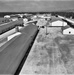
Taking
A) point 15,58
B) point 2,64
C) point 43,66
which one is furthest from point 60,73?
point 2,64

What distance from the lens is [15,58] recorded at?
1379cm

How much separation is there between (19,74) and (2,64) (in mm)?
2640

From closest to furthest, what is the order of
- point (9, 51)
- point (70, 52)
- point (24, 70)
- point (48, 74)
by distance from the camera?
point (48, 74)
point (24, 70)
point (9, 51)
point (70, 52)

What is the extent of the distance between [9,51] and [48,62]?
641cm

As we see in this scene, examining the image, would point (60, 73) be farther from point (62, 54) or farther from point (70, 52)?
point (70, 52)

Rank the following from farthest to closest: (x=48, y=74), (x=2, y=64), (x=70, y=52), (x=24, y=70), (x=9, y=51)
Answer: (x=70, y=52) < (x=9, y=51) < (x=24, y=70) < (x=48, y=74) < (x=2, y=64)

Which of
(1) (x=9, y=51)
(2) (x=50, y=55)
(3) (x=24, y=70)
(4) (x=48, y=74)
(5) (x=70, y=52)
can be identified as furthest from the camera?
(5) (x=70, y=52)

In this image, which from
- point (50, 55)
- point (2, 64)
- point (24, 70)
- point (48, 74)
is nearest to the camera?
point (2, 64)

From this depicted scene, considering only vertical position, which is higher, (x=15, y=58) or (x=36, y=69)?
(x=15, y=58)

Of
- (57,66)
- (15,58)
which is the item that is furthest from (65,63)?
(15,58)

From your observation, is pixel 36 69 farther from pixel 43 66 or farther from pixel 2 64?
pixel 2 64

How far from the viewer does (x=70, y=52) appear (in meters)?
19.6

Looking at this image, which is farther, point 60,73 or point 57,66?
point 57,66

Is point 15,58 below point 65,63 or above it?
above
